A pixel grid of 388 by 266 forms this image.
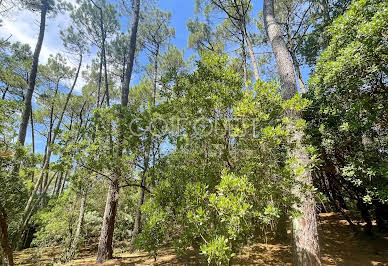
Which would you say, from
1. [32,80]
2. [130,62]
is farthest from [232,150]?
[32,80]

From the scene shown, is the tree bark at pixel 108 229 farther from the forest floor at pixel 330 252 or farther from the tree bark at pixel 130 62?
the tree bark at pixel 130 62

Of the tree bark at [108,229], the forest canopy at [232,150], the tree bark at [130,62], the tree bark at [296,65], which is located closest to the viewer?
the forest canopy at [232,150]

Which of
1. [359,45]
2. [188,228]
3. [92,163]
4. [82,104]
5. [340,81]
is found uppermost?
[82,104]

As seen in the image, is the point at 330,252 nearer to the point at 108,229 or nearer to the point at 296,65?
the point at 108,229

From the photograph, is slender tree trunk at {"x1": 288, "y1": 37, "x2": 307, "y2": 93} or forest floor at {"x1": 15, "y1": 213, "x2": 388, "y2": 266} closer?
forest floor at {"x1": 15, "y1": 213, "x2": 388, "y2": 266}

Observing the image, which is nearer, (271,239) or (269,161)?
(269,161)

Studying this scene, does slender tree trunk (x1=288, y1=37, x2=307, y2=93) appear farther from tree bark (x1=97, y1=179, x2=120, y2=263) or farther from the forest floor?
tree bark (x1=97, y1=179, x2=120, y2=263)

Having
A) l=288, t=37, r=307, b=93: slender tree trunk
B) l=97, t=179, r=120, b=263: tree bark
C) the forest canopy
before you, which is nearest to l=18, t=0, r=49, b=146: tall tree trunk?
the forest canopy

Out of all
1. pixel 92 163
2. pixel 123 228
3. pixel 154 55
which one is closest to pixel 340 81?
pixel 92 163

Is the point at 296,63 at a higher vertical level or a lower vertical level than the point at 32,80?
higher

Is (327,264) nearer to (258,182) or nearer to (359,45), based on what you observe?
(258,182)

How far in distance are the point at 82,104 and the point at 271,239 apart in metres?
14.3

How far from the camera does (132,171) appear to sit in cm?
517

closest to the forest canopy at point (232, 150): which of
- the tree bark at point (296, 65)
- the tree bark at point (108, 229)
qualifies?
the tree bark at point (108, 229)
